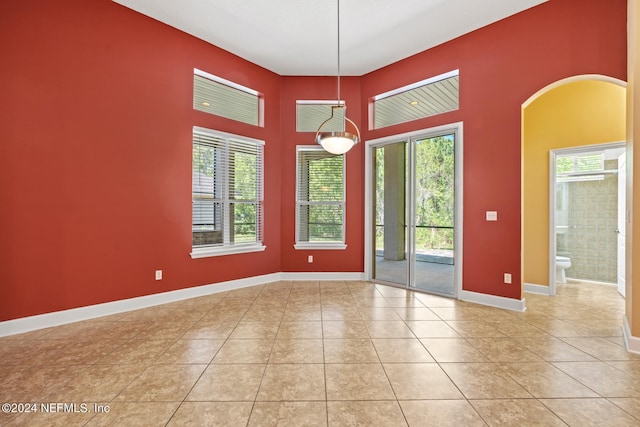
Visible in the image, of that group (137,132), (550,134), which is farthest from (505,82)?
(137,132)

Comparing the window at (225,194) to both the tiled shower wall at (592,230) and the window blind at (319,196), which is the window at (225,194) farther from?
the tiled shower wall at (592,230)

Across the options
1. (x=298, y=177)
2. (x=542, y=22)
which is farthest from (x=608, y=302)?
(x=298, y=177)

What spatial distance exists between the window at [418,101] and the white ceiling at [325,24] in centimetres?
50

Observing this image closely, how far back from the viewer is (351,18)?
3.72 metres

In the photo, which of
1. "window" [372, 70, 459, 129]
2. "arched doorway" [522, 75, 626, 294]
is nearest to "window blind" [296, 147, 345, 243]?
"window" [372, 70, 459, 129]

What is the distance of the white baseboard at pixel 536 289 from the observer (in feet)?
14.3

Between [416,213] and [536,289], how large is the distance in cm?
210

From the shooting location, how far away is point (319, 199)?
207 inches

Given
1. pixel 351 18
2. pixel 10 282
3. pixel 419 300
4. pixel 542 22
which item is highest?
pixel 351 18

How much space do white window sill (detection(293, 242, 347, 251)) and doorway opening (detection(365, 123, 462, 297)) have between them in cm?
46

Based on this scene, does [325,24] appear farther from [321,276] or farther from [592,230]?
[592,230]

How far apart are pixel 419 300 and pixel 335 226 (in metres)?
1.88

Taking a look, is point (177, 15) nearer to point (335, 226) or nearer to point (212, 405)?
point (335, 226)

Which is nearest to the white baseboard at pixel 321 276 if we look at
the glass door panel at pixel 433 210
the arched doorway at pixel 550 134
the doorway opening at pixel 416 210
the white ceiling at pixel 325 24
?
the doorway opening at pixel 416 210
